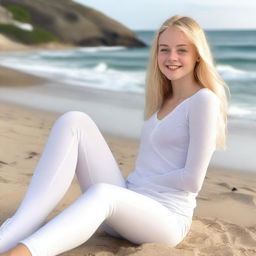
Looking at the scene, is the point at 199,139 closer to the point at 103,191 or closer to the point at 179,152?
the point at 179,152

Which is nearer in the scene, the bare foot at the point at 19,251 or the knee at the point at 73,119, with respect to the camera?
the bare foot at the point at 19,251

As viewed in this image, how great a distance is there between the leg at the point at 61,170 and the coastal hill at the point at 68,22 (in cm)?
4025

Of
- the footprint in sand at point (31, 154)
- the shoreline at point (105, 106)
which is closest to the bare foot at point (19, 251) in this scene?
the footprint in sand at point (31, 154)

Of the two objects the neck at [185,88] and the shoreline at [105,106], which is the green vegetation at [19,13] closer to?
the shoreline at [105,106]

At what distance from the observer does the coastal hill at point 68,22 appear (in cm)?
4469

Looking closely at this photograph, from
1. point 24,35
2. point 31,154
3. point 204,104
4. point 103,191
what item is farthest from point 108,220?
point 24,35

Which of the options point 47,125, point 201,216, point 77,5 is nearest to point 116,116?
point 47,125

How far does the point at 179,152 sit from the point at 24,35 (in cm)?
3834

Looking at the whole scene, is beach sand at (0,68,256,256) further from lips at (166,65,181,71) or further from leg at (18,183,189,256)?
lips at (166,65,181,71)

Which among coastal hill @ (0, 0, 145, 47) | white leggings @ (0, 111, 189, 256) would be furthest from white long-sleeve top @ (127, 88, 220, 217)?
coastal hill @ (0, 0, 145, 47)

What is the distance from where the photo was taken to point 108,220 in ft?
7.96

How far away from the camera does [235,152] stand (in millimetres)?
5270

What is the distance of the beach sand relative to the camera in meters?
2.71

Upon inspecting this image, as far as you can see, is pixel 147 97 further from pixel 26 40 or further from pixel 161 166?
pixel 26 40
